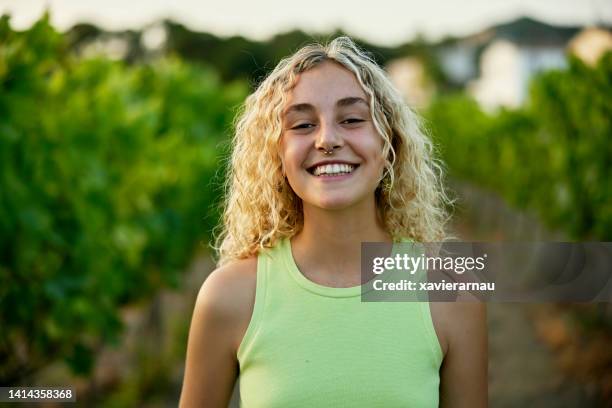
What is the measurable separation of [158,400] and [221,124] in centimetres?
663

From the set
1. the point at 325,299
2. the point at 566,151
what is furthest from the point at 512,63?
the point at 325,299

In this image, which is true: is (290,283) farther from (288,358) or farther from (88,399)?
(88,399)

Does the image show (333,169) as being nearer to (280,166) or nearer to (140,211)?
(280,166)

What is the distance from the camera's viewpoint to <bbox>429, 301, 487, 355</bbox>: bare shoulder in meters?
1.77

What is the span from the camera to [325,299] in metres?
1.76

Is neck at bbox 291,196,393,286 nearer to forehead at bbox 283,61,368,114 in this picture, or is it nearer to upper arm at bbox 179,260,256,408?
upper arm at bbox 179,260,256,408

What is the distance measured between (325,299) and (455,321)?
0.36 m

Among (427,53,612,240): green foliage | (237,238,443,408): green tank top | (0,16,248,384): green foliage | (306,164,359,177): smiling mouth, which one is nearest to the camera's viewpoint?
(237,238,443,408): green tank top

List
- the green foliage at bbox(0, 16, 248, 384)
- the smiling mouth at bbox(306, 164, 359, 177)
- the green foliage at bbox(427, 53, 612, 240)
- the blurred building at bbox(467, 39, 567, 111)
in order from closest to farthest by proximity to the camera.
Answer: the smiling mouth at bbox(306, 164, 359, 177) < the green foliage at bbox(0, 16, 248, 384) < the green foliage at bbox(427, 53, 612, 240) < the blurred building at bbox(467, 39, 567, 111)

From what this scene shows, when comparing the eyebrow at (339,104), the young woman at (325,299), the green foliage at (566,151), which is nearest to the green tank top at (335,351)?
the young woman at (325,299)

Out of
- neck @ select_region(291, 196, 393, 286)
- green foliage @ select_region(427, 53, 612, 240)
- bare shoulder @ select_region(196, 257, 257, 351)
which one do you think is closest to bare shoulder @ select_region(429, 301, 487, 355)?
neck @ select_region(291, 196, 393, 286)

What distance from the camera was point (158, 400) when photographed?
5.34 m

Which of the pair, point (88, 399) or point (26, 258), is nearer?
point (26, 258)

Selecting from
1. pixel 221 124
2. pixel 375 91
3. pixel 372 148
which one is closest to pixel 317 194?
pixel 372 148
